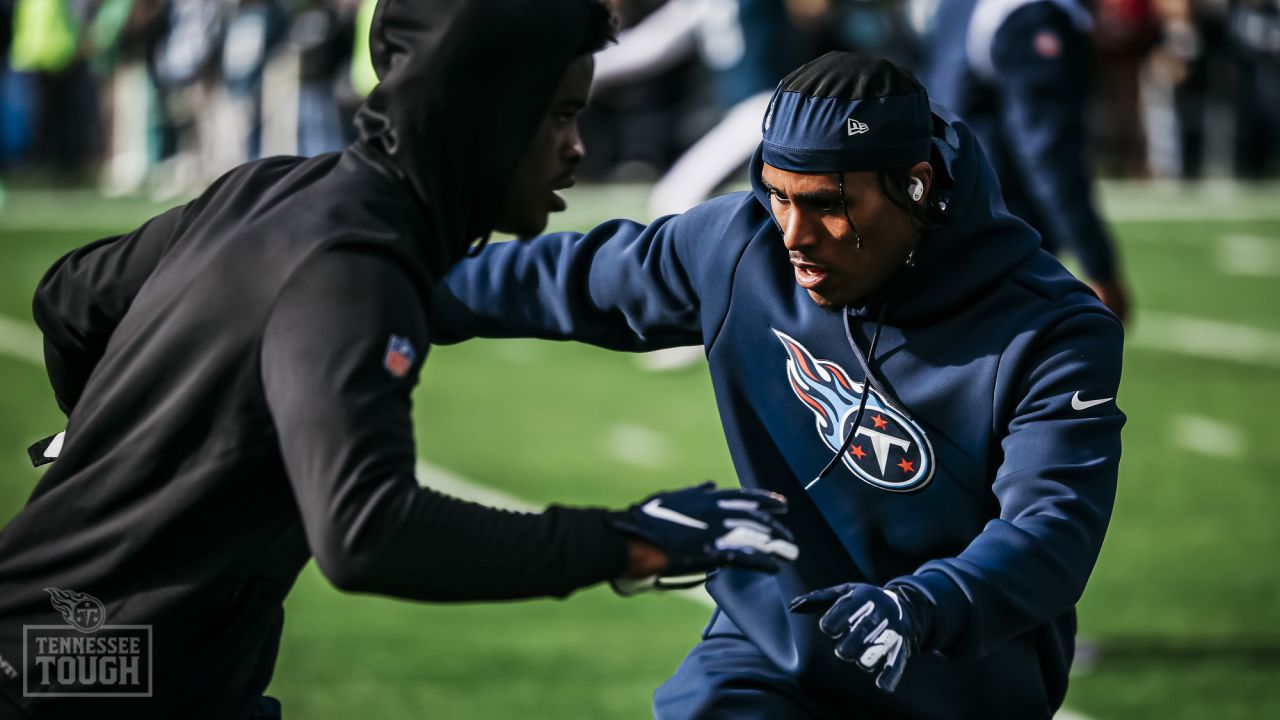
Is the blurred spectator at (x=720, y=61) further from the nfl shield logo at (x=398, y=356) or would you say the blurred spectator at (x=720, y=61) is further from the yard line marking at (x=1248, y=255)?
the nfl shield logo at (x=398, y=356)

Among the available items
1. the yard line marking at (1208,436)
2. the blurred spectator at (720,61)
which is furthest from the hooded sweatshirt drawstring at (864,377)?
the yard line marking at (1208,436)

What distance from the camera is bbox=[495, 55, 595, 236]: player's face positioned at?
2975 mm

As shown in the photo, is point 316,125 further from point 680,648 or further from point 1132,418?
point 680,648

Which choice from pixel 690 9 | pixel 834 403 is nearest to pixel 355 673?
pixel 834 403

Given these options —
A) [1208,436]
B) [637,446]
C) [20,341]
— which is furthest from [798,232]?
[20,341]

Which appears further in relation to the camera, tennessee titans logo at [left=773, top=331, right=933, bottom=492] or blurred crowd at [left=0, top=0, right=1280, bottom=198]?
blurred crowd at [left=0, top=0, right=1280, bottom=198]

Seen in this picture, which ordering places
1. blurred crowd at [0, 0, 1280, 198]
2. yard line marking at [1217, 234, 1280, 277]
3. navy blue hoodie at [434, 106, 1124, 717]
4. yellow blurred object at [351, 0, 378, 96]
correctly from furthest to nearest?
blurred crowd at [0, 0, 1280, 198], yellow blurred object at [351, 0, 378, 96], yard line marking at [1217, 234, 1280, 277], navy blue hoodie at [434, 106, 1124, 717]

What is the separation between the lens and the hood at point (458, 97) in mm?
2834

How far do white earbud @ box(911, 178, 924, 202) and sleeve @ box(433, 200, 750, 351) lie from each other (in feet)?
1.46

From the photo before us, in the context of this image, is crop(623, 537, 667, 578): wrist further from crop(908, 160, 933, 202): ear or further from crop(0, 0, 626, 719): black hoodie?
crop(908, 160, 933, 202): ear

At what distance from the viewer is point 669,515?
282 cm

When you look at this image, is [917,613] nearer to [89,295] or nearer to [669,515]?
[669,515]

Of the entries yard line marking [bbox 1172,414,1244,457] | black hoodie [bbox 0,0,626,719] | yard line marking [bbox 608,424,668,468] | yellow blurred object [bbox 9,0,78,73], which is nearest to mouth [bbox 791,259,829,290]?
black hoodie [bbox 0,0,626,719]

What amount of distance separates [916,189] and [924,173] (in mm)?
35
